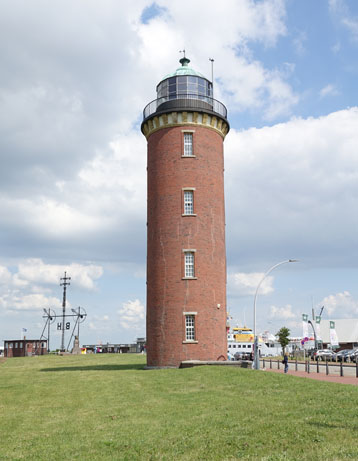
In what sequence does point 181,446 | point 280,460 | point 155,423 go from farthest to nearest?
point 155,423 → point 181,446 → point 280,460

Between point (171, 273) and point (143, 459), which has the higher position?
point (171, 273)

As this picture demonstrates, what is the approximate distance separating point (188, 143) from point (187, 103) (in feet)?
8.97

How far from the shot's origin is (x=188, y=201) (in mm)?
32219

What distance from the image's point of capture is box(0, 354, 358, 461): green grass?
33.3ft

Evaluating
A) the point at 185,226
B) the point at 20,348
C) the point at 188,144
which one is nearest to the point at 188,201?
the point at 185,226

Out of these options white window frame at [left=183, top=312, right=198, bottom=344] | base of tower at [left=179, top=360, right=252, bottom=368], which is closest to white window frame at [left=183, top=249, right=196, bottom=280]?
white window frame at [left=183, top=312, right=198, bottom=344]

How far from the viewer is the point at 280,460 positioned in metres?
8.84

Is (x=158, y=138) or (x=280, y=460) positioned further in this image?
(x=158, y=138)

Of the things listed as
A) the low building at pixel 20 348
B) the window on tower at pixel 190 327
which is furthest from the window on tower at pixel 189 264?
the low building at pixel 20 348

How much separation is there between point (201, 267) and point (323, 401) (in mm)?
16933

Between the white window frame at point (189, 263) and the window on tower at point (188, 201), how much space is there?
8.74 feet

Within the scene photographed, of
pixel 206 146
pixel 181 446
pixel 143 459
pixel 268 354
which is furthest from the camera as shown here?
pixel 268 354

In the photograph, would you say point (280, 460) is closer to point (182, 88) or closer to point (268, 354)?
point (182, 88)

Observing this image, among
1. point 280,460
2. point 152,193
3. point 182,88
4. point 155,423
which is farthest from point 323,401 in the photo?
point 182,88
